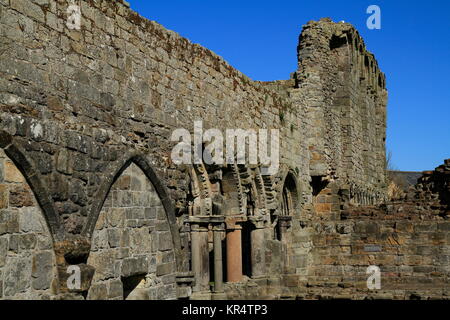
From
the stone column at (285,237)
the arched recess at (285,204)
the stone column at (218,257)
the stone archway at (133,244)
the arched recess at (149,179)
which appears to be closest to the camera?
the arched recess at (149,179)

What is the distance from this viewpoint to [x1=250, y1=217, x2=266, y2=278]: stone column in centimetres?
1377

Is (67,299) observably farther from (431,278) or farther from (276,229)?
(431,278)

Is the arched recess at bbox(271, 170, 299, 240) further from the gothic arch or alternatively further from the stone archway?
the stone archway

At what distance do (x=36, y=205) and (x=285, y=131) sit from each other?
9.43 meters

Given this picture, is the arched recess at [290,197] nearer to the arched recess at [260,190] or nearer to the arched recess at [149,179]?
the arched recess at [260,190]

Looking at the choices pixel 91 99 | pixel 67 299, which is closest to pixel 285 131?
pixel 91 99

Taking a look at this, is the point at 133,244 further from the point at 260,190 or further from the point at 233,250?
the point at 260,190

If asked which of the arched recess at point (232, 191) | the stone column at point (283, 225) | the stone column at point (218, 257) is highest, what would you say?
the arched recess at point (232, 191)

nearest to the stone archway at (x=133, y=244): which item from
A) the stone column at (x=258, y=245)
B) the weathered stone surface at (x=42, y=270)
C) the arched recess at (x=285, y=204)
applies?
the weathered stone surface at (x=42, y=270)

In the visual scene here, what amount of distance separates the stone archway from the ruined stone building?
0.9 inches

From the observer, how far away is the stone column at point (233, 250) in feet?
42.1

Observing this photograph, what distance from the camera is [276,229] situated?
15.4m

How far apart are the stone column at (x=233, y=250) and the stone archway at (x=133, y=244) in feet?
11.5

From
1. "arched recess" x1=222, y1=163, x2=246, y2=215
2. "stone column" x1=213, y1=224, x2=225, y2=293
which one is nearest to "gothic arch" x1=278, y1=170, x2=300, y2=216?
"arched recess" x1=222, y1=163, x2=246, y2=215
